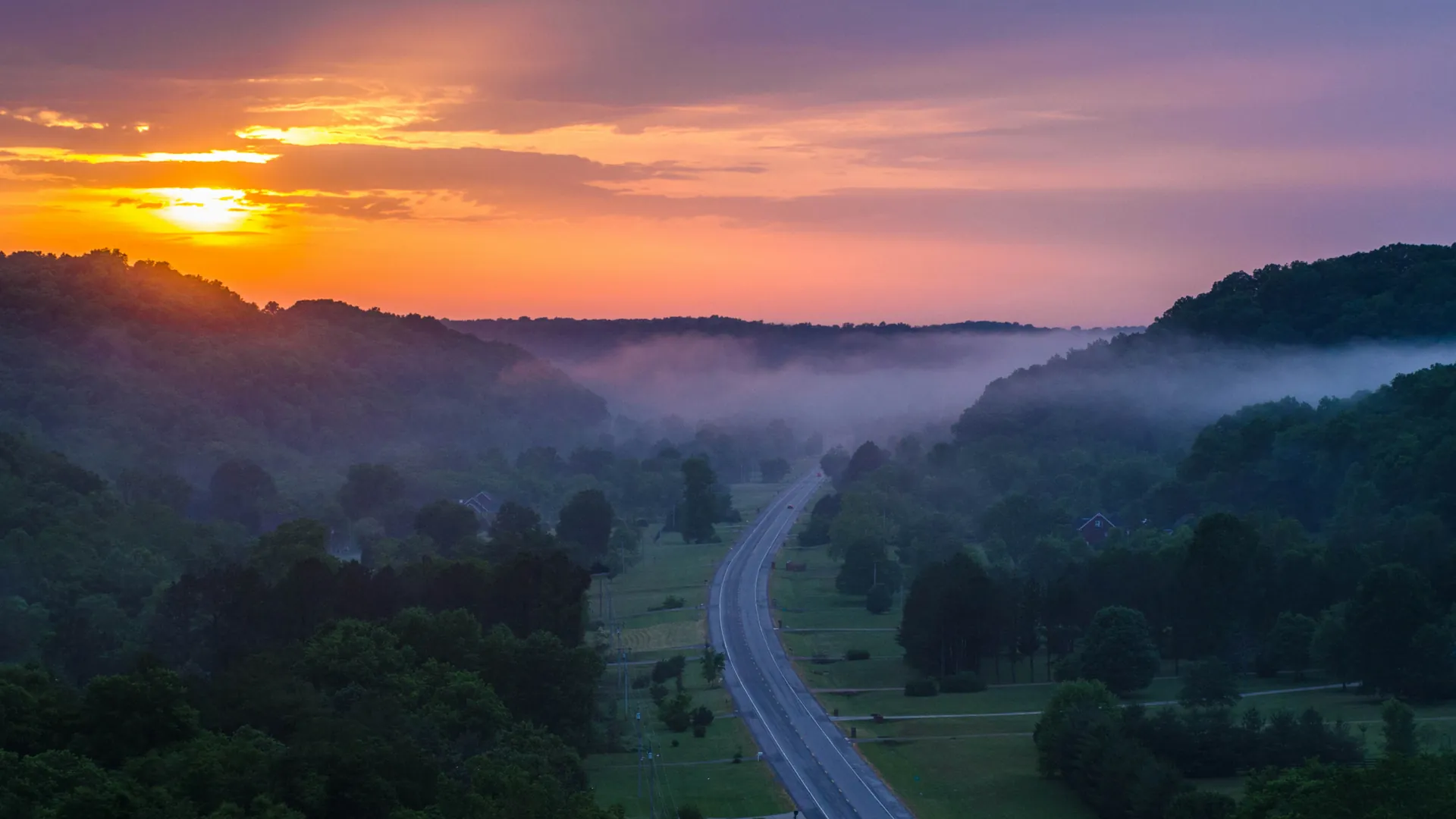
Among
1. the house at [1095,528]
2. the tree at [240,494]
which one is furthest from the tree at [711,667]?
the tree at [240,494]

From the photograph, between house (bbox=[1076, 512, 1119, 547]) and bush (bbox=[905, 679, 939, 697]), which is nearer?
bush (bbox=[905, 679, 939, 697])

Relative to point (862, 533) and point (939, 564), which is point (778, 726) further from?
point (862, 533)

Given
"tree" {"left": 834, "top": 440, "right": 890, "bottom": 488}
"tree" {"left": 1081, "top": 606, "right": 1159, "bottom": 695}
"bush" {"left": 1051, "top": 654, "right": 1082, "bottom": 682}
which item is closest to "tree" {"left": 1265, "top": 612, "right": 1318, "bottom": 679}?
"tree" {"left": 1081, "top": 606, "right": 1159, "bottom": 695}

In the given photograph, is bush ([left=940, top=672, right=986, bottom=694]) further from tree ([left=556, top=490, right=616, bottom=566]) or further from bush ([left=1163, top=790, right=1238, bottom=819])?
tree ([left=556, top=490, right=616, bottom=566])

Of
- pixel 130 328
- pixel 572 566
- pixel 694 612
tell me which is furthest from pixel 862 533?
pixel 130 328

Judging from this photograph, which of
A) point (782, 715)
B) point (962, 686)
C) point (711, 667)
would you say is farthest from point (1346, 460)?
point (782, 715)
